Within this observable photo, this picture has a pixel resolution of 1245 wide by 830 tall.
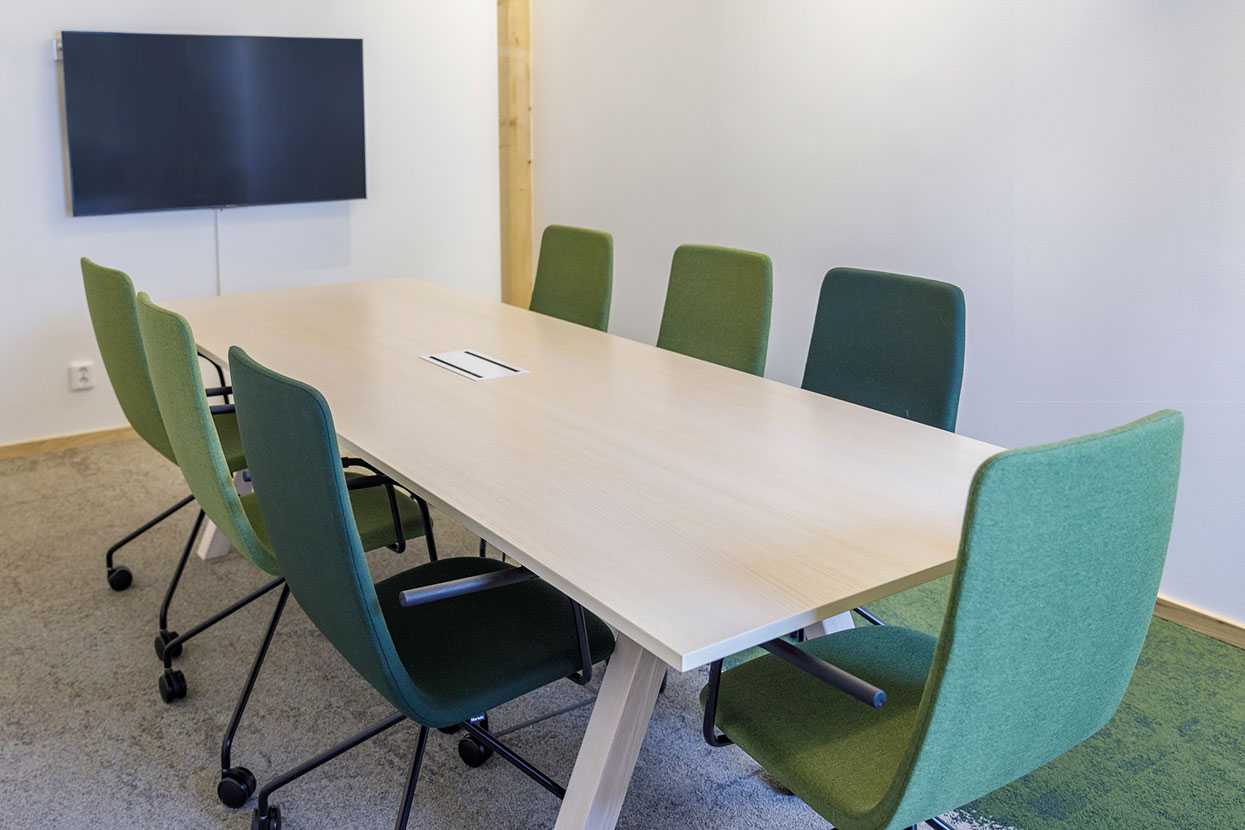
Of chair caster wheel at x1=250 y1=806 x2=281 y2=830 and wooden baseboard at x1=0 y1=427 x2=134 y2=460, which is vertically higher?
wooden baseboard at x1=0 y1=427 x2=134 y2=460

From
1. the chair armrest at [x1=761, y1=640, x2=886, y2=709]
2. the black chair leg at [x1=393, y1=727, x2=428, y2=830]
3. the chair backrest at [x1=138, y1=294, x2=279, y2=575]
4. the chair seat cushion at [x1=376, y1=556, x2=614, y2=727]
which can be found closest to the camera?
the chair armrest at [x1=761, y1=640, x2=886, y2=709]

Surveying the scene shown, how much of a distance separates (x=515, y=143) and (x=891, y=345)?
352 cm

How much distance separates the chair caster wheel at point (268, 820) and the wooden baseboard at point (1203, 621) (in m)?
2.46

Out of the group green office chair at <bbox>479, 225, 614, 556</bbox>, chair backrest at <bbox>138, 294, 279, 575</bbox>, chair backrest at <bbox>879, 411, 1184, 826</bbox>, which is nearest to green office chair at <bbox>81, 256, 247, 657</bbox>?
chair backrest at <bbox>138, 294, 279, 575</bbox>

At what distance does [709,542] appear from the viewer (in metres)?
1.90

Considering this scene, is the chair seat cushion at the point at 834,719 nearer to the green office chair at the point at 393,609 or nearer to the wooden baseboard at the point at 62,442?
the green office chair at the point at 393,609

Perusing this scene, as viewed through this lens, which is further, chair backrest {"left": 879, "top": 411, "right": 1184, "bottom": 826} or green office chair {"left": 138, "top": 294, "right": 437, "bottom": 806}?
green office chair {"left": 138, "top": 294, "right": 437, "bottom": 806}

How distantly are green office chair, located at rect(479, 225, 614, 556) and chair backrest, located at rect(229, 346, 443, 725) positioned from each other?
209 cm

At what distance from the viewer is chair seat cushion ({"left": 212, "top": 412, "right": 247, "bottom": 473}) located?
10.8 ft

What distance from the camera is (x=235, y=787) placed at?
2.50m

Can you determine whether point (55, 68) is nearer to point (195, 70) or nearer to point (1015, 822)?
point (195, 70)

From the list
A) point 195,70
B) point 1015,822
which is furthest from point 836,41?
point 1015,822

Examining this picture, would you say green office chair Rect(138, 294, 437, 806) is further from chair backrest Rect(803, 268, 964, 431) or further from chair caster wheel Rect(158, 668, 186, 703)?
chair backrest Rect(803, 268, 964, 431)

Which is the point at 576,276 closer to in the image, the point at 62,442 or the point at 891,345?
the point at 891,345
